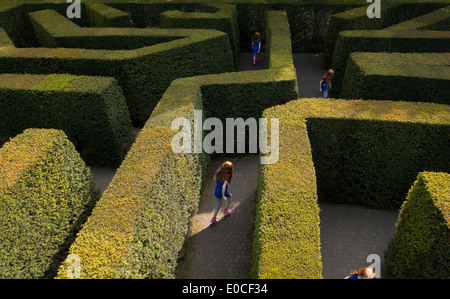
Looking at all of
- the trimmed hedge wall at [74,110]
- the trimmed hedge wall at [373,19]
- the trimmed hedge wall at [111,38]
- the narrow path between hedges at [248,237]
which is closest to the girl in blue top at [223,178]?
the narrow path between hedges at [248,237]

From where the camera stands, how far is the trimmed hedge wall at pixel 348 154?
7.15 m

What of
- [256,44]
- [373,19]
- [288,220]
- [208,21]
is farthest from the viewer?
[256,44]

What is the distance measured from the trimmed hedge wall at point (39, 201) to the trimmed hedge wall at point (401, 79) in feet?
33.4

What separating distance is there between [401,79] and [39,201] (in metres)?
12.0

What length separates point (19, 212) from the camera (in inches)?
287

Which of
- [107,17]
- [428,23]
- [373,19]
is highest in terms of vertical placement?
[107,17]

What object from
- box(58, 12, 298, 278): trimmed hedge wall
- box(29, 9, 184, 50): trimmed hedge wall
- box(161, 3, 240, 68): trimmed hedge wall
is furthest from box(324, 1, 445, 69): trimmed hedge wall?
box(58, 12, 298, 278): trimmed hedge wall

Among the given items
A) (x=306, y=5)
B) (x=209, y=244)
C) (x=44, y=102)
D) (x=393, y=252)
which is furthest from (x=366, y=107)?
(x=306, y=5)

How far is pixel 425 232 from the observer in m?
6.92

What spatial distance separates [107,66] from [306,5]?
13.8m

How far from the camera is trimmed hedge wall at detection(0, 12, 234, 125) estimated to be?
13.2 m

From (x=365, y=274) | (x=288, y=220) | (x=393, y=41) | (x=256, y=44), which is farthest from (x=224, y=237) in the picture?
(x=256, y=44)

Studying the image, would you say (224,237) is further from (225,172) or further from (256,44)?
(256,44)

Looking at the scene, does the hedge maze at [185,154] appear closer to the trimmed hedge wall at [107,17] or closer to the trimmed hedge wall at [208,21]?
the trimmed hedge wall at [208,21]
